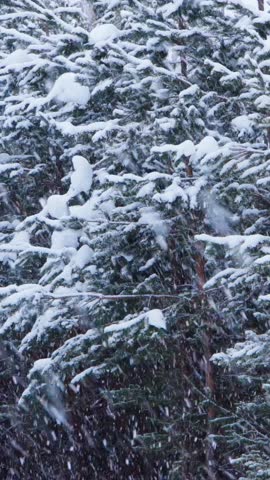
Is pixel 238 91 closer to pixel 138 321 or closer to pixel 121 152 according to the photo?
pixel 121 152

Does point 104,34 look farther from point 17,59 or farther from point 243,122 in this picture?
point 243,122

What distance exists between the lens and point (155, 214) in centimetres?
742

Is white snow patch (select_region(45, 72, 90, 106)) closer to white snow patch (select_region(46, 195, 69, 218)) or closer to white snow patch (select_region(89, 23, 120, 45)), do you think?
white snow patch (select_region(89, 23, 120, 45))

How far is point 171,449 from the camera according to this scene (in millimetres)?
7688

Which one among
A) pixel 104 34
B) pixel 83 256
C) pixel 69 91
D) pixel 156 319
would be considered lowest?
pixel 83 256

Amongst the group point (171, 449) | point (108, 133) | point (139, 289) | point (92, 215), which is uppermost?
point (108, 133)

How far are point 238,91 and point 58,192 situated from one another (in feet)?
12.0

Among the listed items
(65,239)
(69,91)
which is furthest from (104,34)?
(65,239)

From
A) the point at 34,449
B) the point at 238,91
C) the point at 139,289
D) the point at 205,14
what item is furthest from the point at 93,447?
the point at 205,14

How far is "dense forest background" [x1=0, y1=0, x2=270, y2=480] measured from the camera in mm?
6891

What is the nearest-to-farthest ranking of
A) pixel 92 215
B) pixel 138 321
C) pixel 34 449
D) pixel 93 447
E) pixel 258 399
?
1. pixel 258 399
2. pixel 138 321
3. pixel 92 215
4. pixel 93 447
5. pixel 34 449

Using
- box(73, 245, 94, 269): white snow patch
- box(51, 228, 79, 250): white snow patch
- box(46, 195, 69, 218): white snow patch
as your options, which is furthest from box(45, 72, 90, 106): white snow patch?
box(73, 245, 94, 269): white snow patch

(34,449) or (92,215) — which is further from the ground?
(92,215)

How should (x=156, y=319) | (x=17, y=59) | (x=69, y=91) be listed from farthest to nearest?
1. (x=17, y=59)
2. (x=69, y=91)
3. (x=156, y=319)
